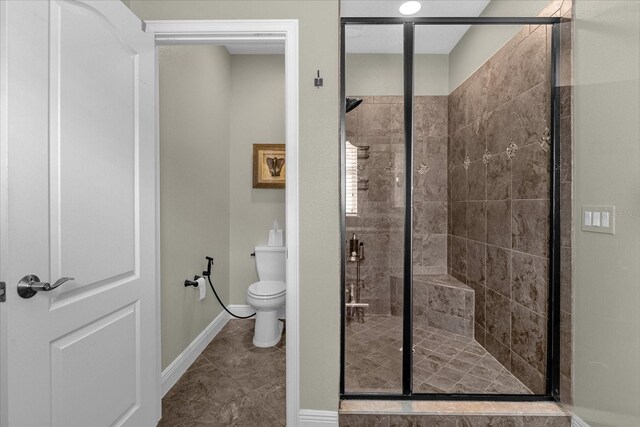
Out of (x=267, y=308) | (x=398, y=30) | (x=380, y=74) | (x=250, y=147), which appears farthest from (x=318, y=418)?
(x=250, y=147)

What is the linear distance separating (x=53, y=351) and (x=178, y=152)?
149 cm

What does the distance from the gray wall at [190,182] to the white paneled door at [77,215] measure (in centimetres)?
47

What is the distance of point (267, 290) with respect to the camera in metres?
2.57

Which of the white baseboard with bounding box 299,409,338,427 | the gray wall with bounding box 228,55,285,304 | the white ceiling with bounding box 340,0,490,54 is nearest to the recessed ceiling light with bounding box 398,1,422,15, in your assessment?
the white ceiling with bounding box 340,0,490,54

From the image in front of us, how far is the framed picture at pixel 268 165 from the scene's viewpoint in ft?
10.5

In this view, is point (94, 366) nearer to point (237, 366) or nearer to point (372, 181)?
point (237, 366)

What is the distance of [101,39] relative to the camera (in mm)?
1222

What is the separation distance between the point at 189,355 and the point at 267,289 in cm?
76

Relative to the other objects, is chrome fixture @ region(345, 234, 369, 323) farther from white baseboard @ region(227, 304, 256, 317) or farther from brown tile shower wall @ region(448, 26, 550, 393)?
white baseboard @ region(227, 304, 256, 317)

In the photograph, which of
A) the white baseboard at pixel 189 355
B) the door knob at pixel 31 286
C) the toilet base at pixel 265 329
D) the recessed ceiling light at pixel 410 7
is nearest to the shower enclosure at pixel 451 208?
the recessed ceiling light at pixel 410 7

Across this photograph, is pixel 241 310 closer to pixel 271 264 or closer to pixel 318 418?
pixel 271 264

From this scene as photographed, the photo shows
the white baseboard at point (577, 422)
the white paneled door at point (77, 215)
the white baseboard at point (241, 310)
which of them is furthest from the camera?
the white baseboard at point (241, 310)

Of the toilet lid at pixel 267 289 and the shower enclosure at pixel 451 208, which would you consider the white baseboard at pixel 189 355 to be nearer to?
the toilet lid at pixel 267 289

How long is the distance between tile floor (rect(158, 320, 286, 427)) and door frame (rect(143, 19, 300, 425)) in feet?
1.10
